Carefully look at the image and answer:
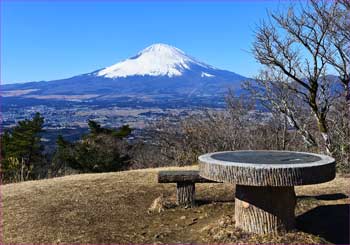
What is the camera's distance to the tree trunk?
5.26m

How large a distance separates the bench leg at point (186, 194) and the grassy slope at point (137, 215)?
20 centimetres

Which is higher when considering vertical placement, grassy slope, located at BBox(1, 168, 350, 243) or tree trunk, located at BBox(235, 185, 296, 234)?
tree trunk, located at BBox(235, 185, 296, 234)

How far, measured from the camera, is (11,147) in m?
27.1

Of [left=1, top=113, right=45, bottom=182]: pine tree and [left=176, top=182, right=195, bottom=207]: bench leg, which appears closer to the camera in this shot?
[left=176, top=182, right=195, bottom=207]: bench leg

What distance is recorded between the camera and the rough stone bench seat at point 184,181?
6.85 metres

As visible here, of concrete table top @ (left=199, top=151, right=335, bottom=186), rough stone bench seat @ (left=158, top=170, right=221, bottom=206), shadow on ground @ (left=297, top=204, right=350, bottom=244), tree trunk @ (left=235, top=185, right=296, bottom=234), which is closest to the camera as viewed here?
concrete table top @ (left=199, top=151, right=335, bottom=186)

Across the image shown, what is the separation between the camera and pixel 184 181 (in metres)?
6.91

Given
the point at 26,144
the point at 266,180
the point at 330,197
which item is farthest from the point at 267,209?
the point at 26,144

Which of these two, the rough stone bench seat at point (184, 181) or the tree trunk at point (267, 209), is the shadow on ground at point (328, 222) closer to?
the tree trunk at point (267, 209)

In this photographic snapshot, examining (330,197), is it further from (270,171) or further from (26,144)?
(26,144)

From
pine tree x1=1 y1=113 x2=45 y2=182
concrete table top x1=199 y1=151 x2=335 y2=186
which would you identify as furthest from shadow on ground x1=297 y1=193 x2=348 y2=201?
pine tree x1=1 y1=113 x2=45 y2=182

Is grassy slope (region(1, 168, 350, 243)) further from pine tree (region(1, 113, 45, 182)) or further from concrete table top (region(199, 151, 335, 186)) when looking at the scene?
pine tree (region(1, 113, 45, 182))

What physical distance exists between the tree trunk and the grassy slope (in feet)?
0.43

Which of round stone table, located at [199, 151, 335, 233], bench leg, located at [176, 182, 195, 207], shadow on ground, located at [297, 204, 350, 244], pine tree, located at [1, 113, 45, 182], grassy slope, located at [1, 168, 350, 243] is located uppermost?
round stone table, located at [199, 151, 335, 233]
